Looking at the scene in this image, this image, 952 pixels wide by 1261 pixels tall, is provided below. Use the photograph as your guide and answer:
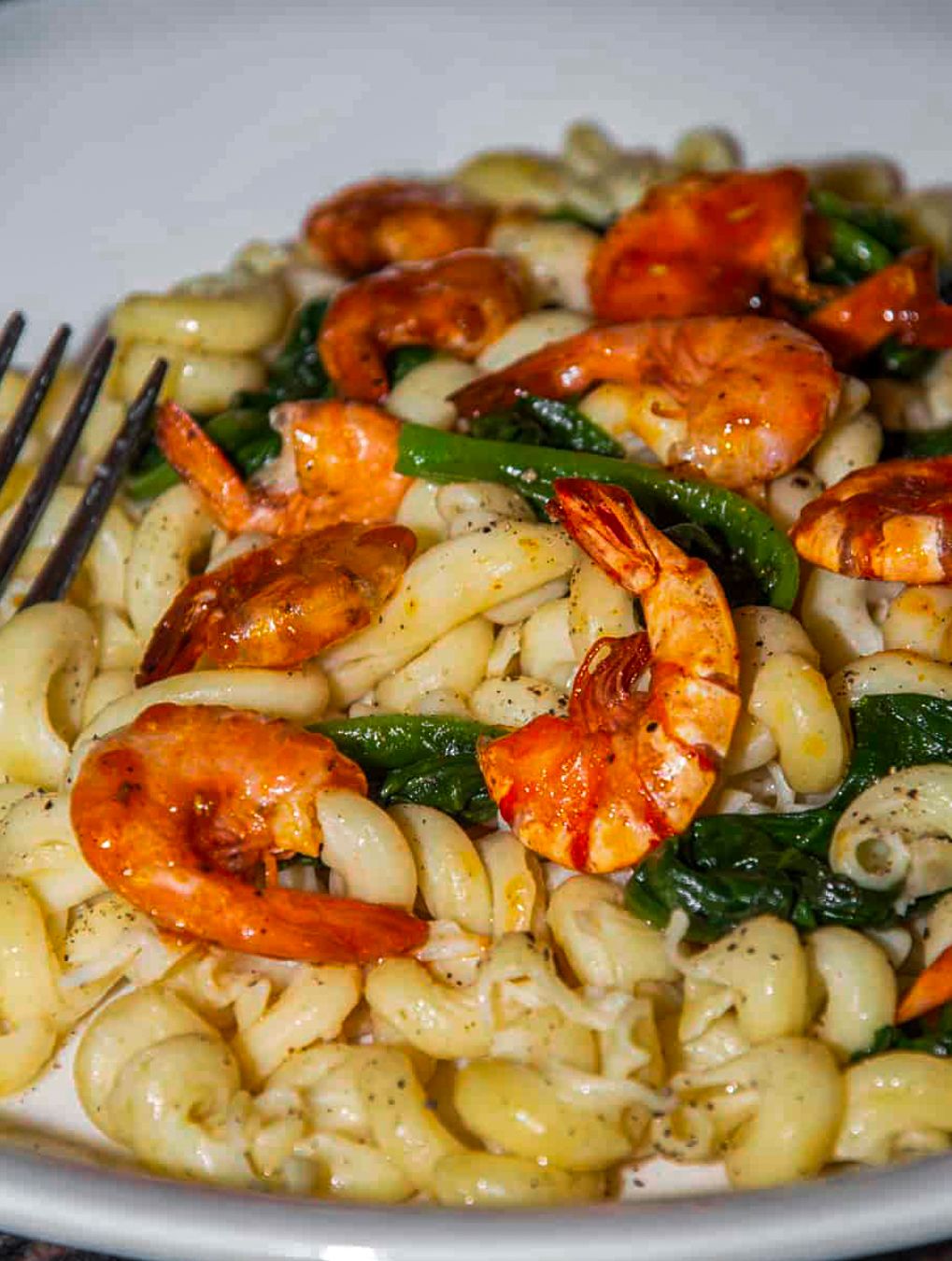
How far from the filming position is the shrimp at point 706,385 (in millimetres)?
2553

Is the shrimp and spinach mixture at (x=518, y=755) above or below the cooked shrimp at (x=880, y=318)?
below

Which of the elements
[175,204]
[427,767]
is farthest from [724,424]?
[175,204]

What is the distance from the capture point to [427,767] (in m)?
2.40

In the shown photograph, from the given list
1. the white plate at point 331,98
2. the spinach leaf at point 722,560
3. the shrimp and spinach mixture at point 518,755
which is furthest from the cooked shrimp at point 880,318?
the white plate at point 331,98

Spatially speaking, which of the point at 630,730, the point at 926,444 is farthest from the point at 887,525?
the point at 926,444

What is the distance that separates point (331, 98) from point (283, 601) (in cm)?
206

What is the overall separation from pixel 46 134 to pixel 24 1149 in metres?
2.61

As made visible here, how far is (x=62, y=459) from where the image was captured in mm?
3012

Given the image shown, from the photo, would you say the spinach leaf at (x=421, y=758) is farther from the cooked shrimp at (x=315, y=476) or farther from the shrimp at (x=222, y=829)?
the cooked shrimp at (x=315, y=476)

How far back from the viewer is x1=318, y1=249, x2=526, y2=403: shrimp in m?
3.00

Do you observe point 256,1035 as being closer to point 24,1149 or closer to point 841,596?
point 24,1149

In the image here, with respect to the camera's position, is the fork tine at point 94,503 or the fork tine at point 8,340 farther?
the fork tine at point 8,340

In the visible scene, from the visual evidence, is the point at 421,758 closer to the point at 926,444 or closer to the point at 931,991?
the point at 931,991

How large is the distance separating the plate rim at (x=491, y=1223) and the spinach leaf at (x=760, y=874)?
1.30 ft
